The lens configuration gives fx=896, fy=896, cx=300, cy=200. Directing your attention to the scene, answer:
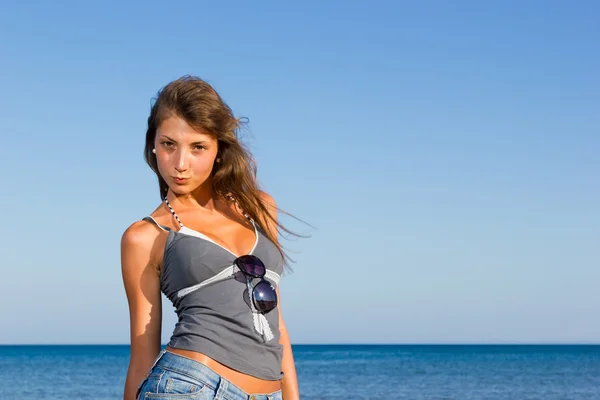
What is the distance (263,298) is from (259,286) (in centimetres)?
5

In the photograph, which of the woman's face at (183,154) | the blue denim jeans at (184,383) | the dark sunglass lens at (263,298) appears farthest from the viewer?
the woman's face at (183,154)

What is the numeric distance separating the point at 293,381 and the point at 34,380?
47.3m

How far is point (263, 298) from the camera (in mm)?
3389

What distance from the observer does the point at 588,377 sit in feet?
158

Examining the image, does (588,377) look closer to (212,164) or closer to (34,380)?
(34,380)

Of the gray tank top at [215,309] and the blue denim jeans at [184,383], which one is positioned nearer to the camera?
the blue denim jeans at [184,383]

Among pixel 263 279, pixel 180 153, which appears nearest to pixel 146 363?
pixel 263 279

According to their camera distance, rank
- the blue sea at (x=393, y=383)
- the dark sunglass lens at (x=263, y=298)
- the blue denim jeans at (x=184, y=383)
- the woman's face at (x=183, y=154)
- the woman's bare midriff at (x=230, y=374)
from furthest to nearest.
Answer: the blue sea at (x=393, y=383)
the woman's face at (x=183, y=154)
the dark sunglass lens at (x=263, y=298)
the woman's bare midriff at (x=230, y=374)
the blue denim jeans at (x=184, y=383)

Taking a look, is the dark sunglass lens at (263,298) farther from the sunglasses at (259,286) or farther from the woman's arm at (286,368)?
the woman's arm at (286,368)

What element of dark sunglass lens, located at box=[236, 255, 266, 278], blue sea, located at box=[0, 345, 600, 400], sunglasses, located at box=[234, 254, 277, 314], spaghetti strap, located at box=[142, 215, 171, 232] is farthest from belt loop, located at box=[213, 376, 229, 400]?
blue sea, located at box=[0, 345, 600, 400]

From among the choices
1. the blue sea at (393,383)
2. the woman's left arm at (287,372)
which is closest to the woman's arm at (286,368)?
the woman's left arm at (287,372)

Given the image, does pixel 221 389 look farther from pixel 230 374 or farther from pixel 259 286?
pixel 259 286

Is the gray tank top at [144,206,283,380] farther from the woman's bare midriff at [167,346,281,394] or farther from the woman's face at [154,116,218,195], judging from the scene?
the woman's face at [154,116,218,195]

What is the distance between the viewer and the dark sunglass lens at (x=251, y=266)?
3.40 metres
